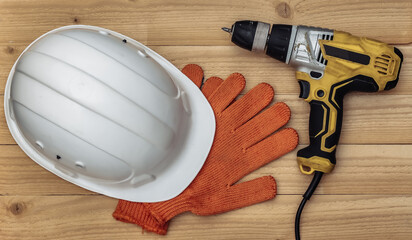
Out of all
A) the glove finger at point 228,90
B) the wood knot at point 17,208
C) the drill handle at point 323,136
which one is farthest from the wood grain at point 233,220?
the glove finger at point 228,90

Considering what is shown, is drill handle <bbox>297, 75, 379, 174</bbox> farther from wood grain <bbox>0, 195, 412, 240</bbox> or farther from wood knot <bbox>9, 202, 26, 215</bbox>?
wood knot <bbox>9, 202, 26, 215</bbox>

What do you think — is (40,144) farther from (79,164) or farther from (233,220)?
(233,220)

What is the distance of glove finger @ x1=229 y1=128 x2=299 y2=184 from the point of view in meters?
0.86

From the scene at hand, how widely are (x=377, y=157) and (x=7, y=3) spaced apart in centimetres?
95

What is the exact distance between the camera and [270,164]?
88 centimetres

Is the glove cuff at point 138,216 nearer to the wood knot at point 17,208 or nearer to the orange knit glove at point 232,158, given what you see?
the orange knit glove at point 232,158

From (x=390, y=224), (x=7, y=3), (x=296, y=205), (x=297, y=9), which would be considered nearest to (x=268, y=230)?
(x=296, y=205)

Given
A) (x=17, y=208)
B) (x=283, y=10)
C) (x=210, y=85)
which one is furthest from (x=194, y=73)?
(x=17, y=208)

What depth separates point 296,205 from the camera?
2.85 ft

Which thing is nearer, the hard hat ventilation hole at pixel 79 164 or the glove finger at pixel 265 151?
the hard hat ventilation hole at pixel 79 164

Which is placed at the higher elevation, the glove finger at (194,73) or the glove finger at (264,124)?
the glove finger at (194,73)

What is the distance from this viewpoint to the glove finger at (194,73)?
0.89 meters

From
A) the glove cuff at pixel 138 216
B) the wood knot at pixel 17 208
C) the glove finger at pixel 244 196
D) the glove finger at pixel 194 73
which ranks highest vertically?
the glove finger at pixel 194 73

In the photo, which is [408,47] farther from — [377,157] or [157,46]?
[157,46]
